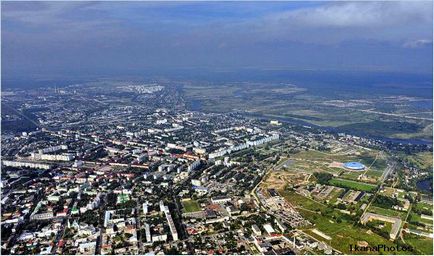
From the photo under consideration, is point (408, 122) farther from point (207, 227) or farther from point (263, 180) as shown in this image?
point (207, 227)

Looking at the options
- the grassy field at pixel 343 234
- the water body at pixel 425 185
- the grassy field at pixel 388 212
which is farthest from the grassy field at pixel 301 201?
the water body at pixel 425 185

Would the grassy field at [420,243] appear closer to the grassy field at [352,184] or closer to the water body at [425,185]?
the grassy field at [352,184]

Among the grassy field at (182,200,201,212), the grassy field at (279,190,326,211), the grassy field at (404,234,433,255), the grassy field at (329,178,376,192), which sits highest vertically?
the grassy field at (404,234,433,255)

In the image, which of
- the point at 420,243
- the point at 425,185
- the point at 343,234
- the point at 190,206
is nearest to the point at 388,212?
the point at 420,243

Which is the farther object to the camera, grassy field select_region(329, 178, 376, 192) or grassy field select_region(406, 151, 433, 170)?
grassy field select_region(406, 151, 433, 170)

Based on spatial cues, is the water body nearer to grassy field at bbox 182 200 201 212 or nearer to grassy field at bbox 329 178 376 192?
grassy field at bbox 329 178 376 192

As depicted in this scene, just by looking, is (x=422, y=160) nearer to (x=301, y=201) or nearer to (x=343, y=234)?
(x=301, y=201)

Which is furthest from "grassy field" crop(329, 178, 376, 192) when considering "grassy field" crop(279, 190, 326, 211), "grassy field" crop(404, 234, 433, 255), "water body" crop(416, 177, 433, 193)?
"grassy field" crop(404, 234, 433, 255)
